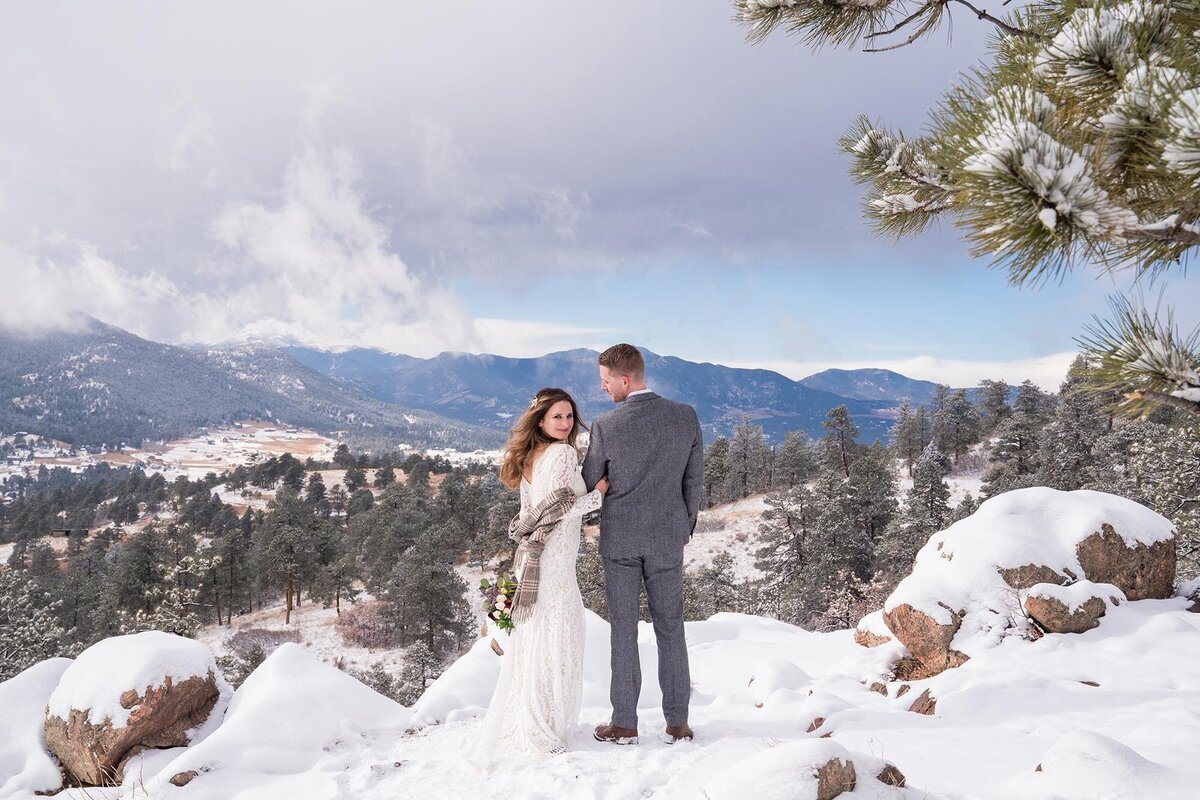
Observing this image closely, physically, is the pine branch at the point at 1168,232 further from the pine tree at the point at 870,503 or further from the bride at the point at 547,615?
the pine tree at the point at 870,503

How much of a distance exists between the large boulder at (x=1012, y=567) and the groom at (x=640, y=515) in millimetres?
3445

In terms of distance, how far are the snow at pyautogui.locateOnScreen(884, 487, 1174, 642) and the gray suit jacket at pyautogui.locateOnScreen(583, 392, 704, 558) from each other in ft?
13.1

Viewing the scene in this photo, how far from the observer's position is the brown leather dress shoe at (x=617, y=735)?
13.6 feet

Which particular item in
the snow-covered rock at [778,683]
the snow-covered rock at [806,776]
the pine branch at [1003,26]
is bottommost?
the snow-covered rock at [778,683]

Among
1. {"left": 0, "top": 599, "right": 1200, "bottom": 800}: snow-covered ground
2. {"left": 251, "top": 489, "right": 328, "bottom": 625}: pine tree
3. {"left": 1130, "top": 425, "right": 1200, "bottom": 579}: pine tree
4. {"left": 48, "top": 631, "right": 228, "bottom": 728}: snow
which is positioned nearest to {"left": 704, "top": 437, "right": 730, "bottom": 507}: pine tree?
{"left": 251, "top": 489, "right": 328, "bottom": 625}: pine tree

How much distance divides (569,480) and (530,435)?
1.52 feet

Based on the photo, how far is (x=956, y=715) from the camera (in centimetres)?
458

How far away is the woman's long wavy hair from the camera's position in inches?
166

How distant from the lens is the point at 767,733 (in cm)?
443

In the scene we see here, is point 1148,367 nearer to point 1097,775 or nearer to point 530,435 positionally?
point 1097,775

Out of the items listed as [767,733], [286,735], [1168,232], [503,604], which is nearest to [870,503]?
[767,733]

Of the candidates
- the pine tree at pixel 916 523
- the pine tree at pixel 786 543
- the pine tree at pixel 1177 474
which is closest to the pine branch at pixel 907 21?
the pine tree at pixel 1177 474

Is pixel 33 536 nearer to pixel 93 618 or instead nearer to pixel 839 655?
pixel 93 618

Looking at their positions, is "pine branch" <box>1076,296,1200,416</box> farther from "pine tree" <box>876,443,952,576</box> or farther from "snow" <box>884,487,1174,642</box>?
"pine tree" <box>876,443,952,576</box>
